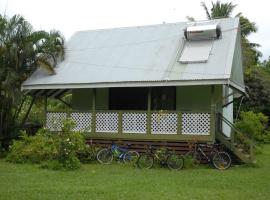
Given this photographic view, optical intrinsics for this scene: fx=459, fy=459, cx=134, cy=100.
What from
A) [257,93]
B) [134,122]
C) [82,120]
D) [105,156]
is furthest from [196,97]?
[257,93]

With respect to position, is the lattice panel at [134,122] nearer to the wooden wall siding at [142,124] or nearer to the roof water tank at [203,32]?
the wooden wall siding at [142,124]

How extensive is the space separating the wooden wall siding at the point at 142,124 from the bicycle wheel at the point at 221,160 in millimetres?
642

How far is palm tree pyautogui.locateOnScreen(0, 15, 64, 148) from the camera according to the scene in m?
18.2

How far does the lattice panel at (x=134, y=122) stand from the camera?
16.9 meters

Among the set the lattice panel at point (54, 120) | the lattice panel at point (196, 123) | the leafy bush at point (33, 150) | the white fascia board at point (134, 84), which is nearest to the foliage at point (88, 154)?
the leafy bush at point (33, 150)

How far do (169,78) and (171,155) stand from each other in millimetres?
2734

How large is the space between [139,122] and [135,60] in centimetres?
263

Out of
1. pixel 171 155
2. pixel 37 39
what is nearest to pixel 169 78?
pixel 171 155

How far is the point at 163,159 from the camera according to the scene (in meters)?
15.4

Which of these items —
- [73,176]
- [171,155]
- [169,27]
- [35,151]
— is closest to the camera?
[73,176]

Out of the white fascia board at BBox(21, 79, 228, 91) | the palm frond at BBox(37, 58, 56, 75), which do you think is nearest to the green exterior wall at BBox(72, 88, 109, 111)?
the palm frond at BBox(37, 58, 56, 75)

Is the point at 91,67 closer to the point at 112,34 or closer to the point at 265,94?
the point at 112,34

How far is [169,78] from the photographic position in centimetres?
1611

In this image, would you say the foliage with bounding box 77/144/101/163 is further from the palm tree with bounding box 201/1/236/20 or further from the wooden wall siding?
the palm tree with bounding box 201/1/236/20
